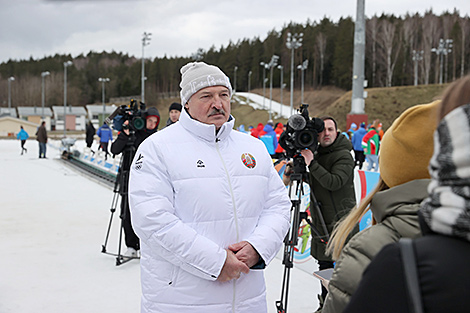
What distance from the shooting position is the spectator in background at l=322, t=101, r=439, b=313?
109 centimetres

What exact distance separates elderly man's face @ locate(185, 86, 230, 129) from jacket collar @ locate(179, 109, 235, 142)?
0.04m

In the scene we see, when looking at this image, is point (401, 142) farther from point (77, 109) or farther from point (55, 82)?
point (55, 82)

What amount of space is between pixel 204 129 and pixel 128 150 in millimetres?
3011

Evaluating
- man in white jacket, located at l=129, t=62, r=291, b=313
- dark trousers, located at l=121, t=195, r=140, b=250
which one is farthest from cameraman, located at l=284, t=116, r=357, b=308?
dark trousers, located at l=121, t=195, r=140, b=250

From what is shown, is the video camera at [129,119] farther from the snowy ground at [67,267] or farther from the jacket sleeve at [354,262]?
the jacket sleeve at [354,262]

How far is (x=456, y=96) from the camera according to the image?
875 millimetres

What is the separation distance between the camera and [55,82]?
102 metres

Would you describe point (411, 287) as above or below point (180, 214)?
above

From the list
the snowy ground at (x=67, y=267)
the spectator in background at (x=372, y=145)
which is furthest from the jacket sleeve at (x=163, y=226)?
the spectator in background at (x=372, y=145)

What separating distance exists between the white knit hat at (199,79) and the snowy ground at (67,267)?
234 cm

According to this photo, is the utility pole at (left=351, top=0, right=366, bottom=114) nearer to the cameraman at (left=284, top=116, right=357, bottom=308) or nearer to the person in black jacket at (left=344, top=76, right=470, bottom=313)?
the cameraman at (left=284, top=116, right=357, bottom=308)

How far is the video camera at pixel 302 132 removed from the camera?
11.1 feet

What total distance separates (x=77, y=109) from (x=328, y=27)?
48735mm

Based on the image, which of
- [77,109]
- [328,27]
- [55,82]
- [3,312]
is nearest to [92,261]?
[3,312]
